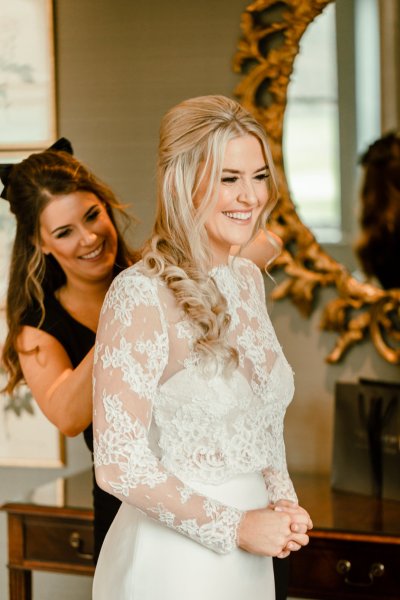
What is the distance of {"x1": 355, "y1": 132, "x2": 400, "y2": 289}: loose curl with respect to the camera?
2.81 metres

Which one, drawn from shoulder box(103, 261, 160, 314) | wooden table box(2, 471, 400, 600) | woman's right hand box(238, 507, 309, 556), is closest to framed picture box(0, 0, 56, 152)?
wooden table box(2, 471, 400, 600)

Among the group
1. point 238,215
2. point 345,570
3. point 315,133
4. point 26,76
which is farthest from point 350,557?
point 26,76

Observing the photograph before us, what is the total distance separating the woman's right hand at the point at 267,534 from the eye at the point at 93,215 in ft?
2.91

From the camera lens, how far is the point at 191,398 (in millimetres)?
1670

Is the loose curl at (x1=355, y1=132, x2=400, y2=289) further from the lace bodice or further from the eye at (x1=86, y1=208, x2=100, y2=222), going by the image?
the lace bodice

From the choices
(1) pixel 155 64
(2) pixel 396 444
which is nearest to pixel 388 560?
(2) pixel 396 444

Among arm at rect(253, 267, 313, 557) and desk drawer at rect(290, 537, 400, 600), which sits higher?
arm at rect(253, 267, 313, 557)

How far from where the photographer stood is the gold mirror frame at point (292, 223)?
2.89 metres

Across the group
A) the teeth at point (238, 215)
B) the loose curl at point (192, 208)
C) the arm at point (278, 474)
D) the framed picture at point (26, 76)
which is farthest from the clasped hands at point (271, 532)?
the framed picture at point (26, 76)

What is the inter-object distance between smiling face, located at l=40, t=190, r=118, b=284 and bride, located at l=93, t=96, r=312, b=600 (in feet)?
1.64

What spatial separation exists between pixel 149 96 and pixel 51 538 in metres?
1.47

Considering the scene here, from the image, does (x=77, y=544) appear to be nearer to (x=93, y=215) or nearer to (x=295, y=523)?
(x=93, y=215)

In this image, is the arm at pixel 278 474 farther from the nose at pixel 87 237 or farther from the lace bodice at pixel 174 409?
the nose at pixel 87 237

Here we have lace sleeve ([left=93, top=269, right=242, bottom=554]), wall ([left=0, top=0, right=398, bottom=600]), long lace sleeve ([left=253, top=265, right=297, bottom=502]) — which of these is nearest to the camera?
→ lace sleeve ([left=93, top=269, right=242, bottom=554])
